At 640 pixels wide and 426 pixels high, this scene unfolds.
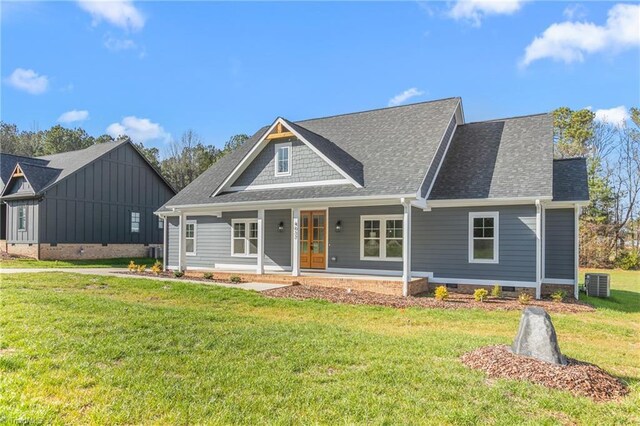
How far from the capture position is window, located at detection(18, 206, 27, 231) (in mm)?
22750

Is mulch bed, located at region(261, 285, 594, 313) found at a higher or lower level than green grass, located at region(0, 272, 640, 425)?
lower

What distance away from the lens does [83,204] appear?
24.1 metres

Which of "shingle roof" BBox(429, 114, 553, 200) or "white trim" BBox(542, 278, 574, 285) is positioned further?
"white trim" BBox(542, 278, 574, 285)

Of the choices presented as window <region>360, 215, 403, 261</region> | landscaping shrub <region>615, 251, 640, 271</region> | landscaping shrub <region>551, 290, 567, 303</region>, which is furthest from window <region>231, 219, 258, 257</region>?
landscaping shrub <region>615, 251, 640, 271</region>

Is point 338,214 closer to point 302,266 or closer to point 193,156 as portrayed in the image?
point 302,266

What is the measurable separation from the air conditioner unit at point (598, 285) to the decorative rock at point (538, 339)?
1034 centimetres

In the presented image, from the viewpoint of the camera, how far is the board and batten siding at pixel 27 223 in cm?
2198

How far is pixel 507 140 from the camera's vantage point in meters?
14.4

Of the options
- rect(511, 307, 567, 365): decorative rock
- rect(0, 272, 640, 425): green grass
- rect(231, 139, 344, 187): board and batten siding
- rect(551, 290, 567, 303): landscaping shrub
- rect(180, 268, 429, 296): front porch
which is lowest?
rect(551, 290, 567, 303): landscaping shrub

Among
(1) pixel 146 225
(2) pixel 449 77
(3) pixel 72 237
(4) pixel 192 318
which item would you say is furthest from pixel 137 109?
(4) pixel 192 318

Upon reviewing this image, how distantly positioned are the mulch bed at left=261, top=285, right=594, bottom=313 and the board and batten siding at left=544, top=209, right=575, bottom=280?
118 centimetres

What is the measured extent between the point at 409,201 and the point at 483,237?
9.21 feet

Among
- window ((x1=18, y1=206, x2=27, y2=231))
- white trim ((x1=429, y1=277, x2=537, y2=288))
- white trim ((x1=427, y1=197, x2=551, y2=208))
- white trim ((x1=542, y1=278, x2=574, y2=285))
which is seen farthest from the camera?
window ((x1=18, y1=206, x2=27, y2=231))

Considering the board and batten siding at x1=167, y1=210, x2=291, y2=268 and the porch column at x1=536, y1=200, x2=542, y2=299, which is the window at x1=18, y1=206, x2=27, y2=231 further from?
the porch column at x1=536, y1=200, x2=542, y2=299
